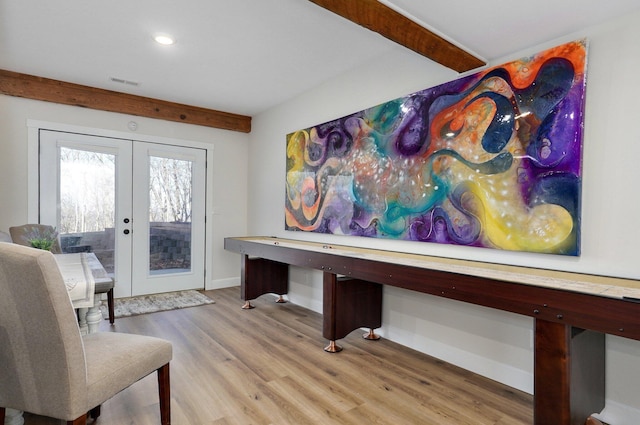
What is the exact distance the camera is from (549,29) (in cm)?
217

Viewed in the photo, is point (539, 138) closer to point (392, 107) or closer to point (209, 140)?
point (392, 107)

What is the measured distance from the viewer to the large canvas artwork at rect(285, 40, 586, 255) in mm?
2105

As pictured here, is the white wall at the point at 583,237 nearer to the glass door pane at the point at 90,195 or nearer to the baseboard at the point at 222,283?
the baseboard at the point at 222,283

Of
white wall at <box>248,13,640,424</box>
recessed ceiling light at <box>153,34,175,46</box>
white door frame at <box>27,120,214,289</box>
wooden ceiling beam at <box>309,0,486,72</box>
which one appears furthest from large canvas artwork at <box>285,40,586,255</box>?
white door frame at <box>27,120,214,289</box>

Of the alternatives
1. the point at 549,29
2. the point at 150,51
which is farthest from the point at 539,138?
the point at 150,51

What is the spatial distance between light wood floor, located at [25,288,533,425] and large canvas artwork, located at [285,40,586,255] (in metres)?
0.96

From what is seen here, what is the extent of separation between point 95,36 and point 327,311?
2934 mm

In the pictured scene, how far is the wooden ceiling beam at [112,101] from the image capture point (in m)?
3.73

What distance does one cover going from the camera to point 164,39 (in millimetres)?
2887

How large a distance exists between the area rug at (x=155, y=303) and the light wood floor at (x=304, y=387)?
1.94ft

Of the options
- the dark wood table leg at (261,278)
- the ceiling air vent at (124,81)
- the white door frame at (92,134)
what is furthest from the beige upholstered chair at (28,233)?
the ceiling air vent at (124,81)

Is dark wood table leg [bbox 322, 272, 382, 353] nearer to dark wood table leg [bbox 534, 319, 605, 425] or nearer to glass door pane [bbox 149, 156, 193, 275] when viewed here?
dark wood table leg [bbox 534, 319, 605, 425]

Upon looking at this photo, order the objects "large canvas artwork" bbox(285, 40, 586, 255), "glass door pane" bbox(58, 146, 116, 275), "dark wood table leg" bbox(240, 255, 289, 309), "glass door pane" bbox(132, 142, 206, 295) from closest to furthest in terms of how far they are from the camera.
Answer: "large canvas artwork" bbox(285, 40, 586, 255) → "glass door pane" bbox(58, 146, 116, 275) → "dark wood table leg" bbox(240, 255, 289, 309) → "glass door pane" bbox(132, 142, 206, 295)

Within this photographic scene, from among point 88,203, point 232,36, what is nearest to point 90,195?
point 88,203
